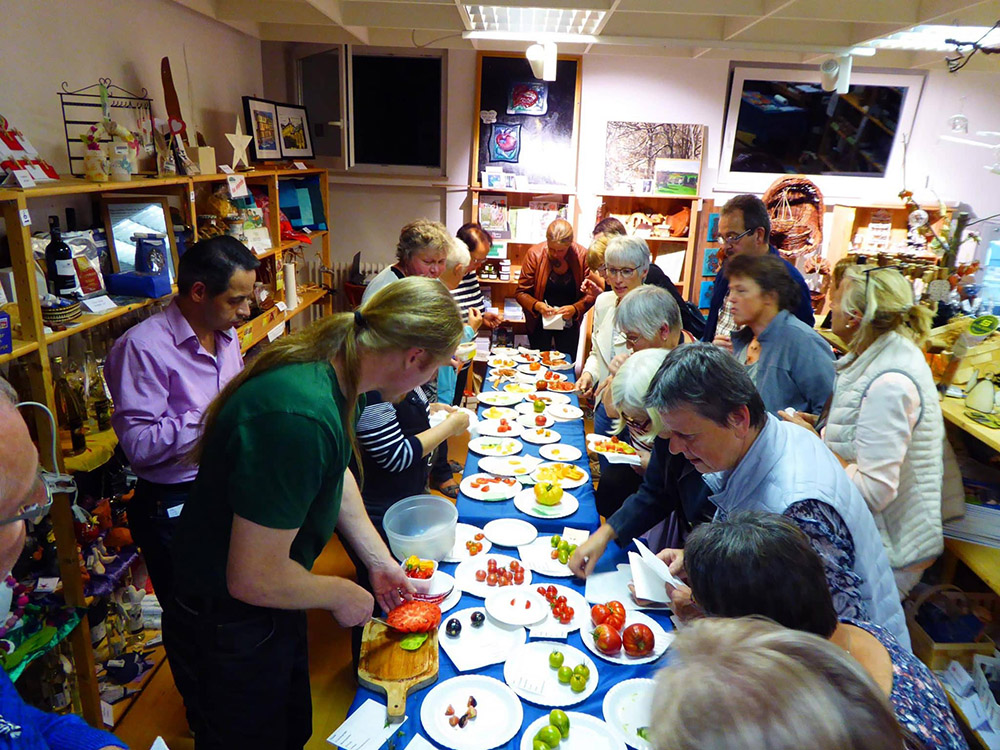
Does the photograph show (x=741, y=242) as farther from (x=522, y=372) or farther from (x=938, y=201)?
(x=938, y=201)

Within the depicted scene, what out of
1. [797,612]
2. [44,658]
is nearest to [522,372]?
[44,658]

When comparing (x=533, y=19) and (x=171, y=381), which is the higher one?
(x=533, y=19)

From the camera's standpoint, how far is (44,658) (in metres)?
2.27

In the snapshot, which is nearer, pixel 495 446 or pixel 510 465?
pixel 510 465

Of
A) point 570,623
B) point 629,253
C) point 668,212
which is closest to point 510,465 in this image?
point 570,623

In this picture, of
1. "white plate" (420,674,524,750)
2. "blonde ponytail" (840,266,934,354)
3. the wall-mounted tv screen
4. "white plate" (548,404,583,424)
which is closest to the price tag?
"white plate" (420,674,524,750)

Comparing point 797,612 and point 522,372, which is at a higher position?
point 797,612

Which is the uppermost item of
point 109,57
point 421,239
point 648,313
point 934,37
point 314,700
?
point 934,37

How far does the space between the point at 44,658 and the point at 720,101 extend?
20.2ft

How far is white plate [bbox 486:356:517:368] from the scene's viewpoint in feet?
14.7

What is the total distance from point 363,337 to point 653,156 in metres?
4.94

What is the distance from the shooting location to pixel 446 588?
1894 millimetres

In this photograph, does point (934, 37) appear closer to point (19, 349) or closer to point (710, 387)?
point (710, 387)

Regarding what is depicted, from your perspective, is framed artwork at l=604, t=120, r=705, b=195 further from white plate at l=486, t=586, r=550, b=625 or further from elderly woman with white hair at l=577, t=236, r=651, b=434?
white plate at l=486, t=586, r=550, b=625
